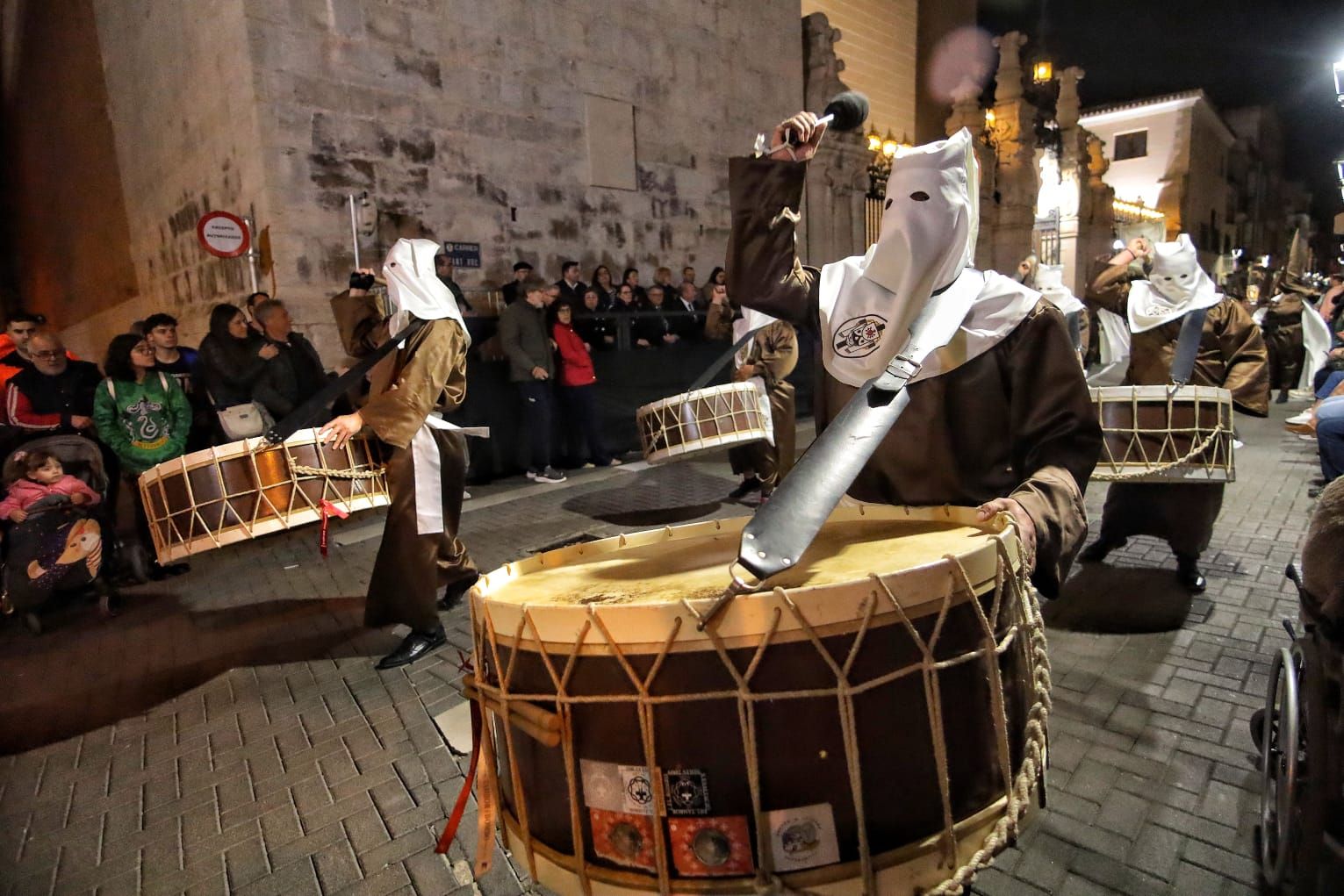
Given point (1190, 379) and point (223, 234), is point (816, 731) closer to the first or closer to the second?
point (1190, 379)

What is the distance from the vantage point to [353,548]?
250 inches

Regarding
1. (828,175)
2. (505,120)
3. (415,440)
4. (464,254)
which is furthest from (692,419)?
(828,175)

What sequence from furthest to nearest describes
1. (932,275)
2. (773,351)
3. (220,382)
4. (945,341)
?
(773,351) < (220,382) < (932,275) < (945,341)

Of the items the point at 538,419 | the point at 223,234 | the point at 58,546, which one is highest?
the point at 223,234

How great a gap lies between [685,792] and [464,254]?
30.6 ft

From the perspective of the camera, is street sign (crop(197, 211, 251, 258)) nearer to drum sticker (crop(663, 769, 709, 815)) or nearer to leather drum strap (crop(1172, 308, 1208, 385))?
drum sticker (crop(663, 769, 709, 815))

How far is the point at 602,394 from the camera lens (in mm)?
9477

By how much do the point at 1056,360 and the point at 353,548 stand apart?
230 inches

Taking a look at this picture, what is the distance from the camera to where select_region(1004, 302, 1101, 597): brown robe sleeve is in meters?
1.70

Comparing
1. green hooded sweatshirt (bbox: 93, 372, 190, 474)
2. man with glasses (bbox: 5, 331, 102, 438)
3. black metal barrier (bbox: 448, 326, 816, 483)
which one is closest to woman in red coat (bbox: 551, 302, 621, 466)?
black metal barrier (bbox: 448, 326, 816, 483)

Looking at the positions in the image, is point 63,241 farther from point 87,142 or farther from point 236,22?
point 236,22

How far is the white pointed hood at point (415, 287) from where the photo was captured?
3.89 meters

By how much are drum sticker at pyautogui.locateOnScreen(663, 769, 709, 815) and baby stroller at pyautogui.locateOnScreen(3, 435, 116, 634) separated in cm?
557

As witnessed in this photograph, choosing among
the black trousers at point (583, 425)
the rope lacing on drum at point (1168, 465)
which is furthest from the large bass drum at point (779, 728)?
the black trousers at point (583, 425)
